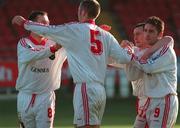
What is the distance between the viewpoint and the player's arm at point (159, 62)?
26.0ft

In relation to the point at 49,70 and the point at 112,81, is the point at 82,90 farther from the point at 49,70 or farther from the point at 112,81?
the point at 112,81

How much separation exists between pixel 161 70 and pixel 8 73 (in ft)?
34.2

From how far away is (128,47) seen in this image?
8.12m

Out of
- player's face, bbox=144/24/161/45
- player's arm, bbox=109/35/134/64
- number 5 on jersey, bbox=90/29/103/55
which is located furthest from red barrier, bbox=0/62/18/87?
number 5 on jersey, bbox=90/29/103/55

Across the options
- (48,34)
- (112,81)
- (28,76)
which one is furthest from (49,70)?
(112,81)

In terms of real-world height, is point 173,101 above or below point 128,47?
below

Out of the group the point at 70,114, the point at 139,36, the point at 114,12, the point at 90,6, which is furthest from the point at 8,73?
the point at 90,6

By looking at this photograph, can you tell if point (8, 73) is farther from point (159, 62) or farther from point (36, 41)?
point (159, 62)

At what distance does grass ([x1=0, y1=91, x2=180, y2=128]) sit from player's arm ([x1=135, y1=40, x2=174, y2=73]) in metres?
5.14

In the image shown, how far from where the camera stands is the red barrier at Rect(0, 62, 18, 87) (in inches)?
704

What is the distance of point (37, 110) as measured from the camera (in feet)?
28.1

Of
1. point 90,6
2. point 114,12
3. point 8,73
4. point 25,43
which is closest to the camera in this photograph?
point 90,6

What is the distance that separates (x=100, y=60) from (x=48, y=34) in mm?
623

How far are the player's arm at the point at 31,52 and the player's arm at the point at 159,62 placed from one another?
986mm
